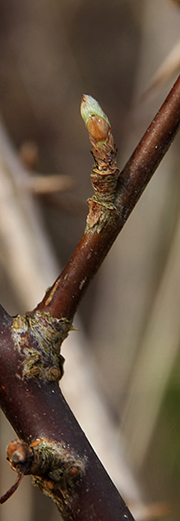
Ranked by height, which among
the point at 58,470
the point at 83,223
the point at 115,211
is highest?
the point at 83,223

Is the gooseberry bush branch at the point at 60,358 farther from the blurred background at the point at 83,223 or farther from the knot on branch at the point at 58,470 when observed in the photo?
the blurred background at the point at 83,223

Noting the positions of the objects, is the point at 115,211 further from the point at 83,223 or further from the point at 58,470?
the point at 83,223

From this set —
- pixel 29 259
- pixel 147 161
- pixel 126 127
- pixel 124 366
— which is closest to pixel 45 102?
pixel 126 127

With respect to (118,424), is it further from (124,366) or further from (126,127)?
(126,127)

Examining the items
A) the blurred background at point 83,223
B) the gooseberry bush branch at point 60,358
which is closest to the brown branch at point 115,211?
the gooseberry bush branch at point 60,358

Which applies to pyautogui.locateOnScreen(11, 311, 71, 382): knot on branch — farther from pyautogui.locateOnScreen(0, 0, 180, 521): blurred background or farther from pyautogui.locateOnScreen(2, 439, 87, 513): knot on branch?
pyautogui.locateOnScreen(0, 0, 180, 521): blurred background

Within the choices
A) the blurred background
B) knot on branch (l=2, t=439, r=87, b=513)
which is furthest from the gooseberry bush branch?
the blurred background

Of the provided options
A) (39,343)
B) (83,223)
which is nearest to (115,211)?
(39,343)
